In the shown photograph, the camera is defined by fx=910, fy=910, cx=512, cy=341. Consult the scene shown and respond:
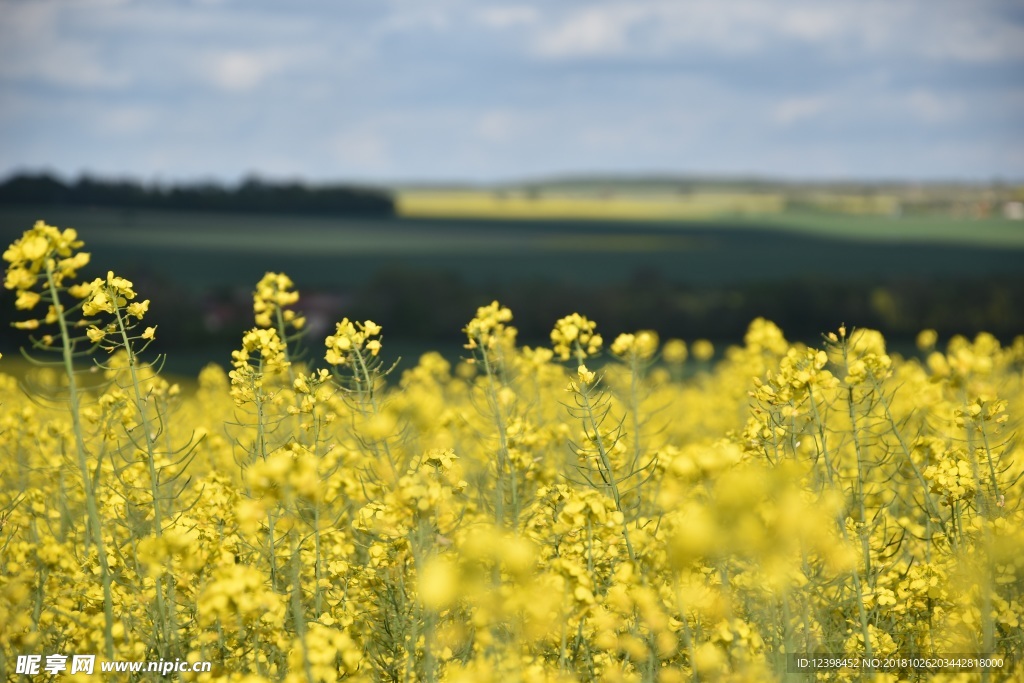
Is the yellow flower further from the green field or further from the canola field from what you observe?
the green field

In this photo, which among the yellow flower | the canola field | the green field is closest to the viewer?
the canola field

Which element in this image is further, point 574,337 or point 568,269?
point 568,269

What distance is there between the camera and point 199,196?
184 ft

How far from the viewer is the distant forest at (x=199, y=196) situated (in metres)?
49.4

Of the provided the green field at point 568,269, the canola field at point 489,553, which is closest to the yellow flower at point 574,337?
the canola field at point 489,553

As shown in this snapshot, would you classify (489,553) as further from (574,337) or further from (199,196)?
(199,196)

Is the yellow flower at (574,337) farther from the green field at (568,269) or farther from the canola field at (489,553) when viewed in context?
the green field at (568,269)

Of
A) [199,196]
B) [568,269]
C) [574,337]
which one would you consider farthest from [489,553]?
[199,196]

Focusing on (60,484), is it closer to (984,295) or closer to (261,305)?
(261,305)

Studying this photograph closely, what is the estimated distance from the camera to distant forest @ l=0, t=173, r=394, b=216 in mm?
49438

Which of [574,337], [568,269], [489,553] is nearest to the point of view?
[489,553]

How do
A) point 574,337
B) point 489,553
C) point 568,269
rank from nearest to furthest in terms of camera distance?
point 489,553 → point 574,337 → point 568,269

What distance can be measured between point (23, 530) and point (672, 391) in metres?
11.1

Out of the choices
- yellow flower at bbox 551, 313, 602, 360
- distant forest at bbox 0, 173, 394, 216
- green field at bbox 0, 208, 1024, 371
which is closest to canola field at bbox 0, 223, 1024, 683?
yellow flower at bbox 551, 313, 602, 360
